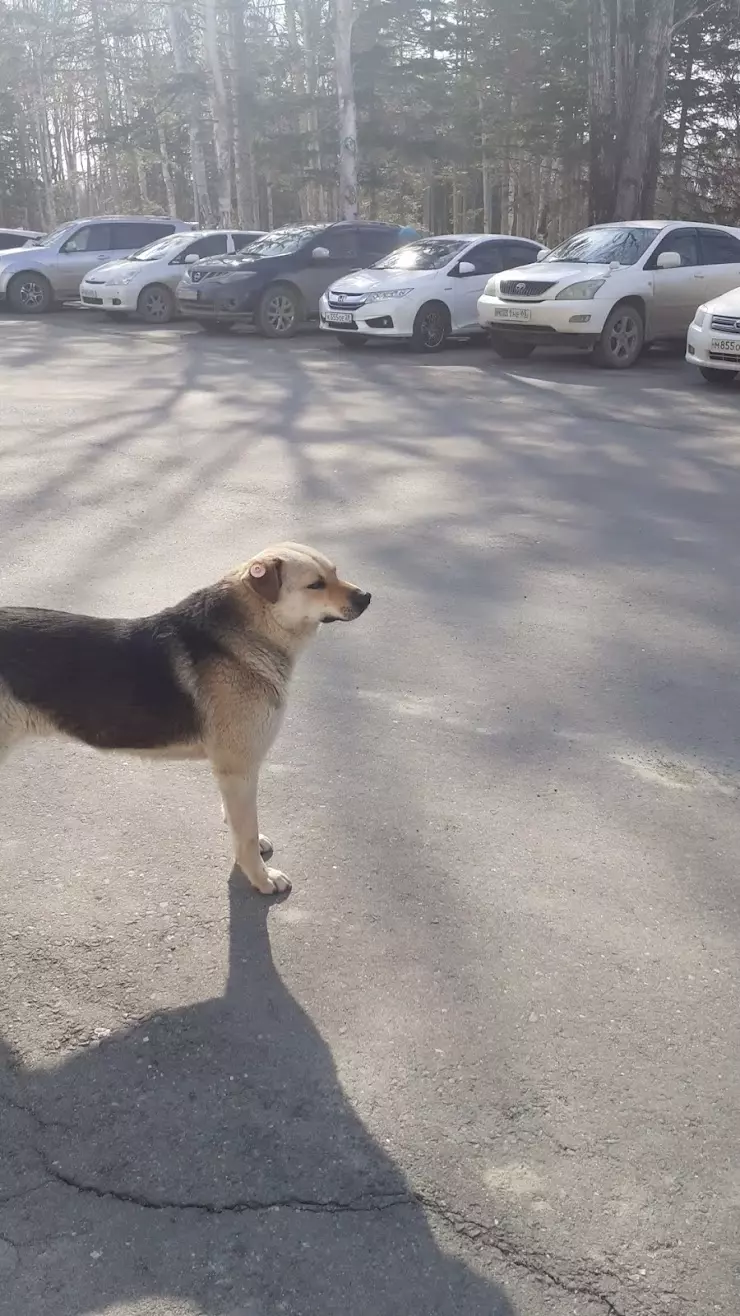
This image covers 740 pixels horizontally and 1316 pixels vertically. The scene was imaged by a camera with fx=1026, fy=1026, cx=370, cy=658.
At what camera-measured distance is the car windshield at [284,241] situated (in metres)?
18.7

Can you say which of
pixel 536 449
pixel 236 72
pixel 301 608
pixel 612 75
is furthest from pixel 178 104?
pixel 301 608

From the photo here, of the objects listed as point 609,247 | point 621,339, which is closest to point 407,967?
point 621,339

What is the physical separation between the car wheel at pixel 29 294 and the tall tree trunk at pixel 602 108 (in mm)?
12070

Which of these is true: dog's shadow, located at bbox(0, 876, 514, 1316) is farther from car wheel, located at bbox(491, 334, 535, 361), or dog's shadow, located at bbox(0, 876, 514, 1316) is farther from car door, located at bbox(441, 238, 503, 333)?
car door, located at bbox(441, 238, 503, 333)

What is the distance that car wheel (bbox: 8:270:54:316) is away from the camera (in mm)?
22250

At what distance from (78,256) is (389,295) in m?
10.0

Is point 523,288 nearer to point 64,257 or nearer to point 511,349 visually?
point 511,349

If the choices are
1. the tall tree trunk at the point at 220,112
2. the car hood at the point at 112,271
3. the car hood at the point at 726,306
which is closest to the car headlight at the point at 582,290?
the car hood at the point at 726,306

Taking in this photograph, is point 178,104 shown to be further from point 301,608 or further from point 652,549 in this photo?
point 301,608

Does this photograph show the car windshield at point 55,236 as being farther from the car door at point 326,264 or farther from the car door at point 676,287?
the car door at point 676,287

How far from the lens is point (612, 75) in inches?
858

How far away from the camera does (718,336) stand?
12.8 meters

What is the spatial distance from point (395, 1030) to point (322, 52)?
4401cm

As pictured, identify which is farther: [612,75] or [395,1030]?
[612,75]
